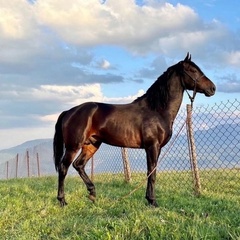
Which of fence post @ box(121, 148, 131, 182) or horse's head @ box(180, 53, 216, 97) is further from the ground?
horse's head @ box(180, 53, 216, 97)

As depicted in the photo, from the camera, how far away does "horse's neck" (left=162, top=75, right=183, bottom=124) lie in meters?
6.69

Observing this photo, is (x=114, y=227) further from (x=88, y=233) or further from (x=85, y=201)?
(x=85, y=201)

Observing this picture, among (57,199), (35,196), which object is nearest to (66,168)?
(57,199)

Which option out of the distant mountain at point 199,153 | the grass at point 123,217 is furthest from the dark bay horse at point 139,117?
the distant mountain at point 199,153

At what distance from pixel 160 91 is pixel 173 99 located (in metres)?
0.28

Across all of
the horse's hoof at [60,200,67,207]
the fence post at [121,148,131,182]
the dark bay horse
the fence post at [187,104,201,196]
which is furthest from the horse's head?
the fence post at [121,148,131,182]

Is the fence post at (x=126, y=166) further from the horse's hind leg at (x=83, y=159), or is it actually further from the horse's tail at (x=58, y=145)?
the horse's tail at (x=58, y=145)

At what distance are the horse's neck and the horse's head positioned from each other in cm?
13

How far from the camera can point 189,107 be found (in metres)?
8.02

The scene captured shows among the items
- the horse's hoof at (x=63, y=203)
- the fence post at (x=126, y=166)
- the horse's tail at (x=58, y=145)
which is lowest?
the horse's hoof at (x=63, y=203)

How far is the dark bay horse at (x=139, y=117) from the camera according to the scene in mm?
6598

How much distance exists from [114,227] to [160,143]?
270 cm

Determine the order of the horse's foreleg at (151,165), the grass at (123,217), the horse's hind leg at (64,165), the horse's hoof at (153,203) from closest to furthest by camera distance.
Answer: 1. the grass at (123,217)
2. the horse's hoof at (153,203)
3. the horse's foreleg at (151,165)
4. the horse's hind leg at (64,165)

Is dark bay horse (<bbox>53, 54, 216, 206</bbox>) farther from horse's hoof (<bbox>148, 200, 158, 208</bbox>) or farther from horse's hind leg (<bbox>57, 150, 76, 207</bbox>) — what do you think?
horse's hoof (<bbox>148, 200, 158, 208</bbox>)
